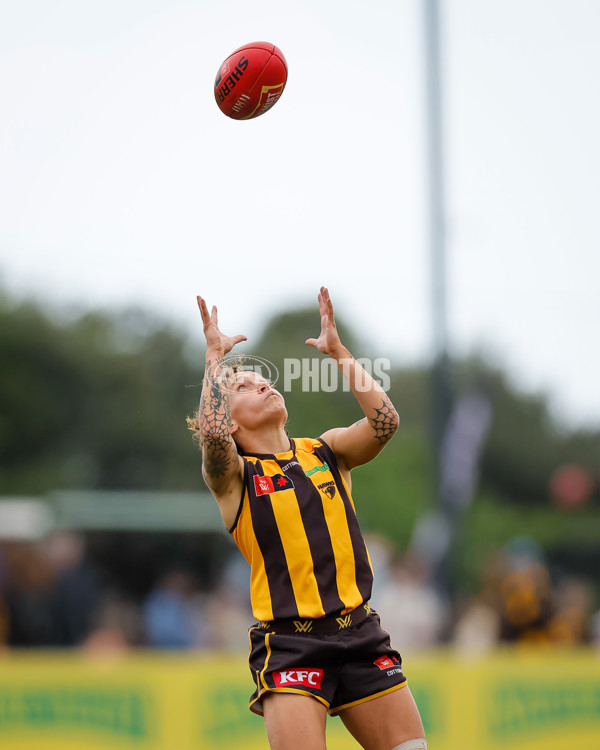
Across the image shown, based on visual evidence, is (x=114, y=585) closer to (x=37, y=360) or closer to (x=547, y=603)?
(x=547, y=603)

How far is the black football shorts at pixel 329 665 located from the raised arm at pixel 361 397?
0.82m

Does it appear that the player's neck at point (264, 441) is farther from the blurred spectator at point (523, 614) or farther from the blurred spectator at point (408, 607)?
the blurred spectator at point (523, 614)

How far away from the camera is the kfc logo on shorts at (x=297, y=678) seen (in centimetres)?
409

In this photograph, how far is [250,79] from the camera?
16.4ft

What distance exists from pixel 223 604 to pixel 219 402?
7422 millimetres

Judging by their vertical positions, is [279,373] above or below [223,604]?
above

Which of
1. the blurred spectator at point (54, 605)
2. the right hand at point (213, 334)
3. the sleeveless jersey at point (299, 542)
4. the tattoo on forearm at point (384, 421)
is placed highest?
the right hand at point (213, 334)

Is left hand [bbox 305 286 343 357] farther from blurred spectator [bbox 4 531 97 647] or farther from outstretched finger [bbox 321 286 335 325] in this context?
blurred spectator [bbox 4 531 97 647]

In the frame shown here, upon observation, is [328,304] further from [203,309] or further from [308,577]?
[308,577]

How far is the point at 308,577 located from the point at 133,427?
2699cm

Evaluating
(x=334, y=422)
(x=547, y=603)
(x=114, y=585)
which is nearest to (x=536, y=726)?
(x=547, y=603)

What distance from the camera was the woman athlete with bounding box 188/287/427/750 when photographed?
4.13 meters

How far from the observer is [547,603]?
10.2m

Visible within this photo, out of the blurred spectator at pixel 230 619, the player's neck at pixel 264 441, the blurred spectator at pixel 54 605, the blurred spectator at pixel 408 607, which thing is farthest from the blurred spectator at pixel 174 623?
the player's neck at pixel 264 441
